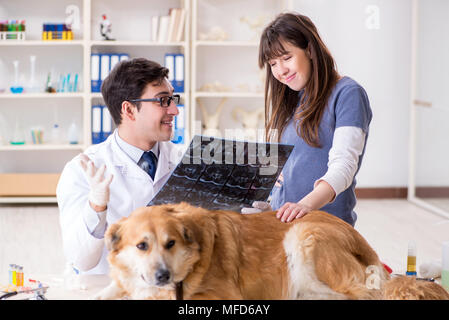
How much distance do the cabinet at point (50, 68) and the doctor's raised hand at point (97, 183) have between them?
3502mm

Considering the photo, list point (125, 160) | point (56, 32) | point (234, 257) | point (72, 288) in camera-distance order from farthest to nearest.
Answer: point (56, 32) → point (125, 160) → point (72, 288) → point (234, 257)

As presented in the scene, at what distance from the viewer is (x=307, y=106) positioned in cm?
142

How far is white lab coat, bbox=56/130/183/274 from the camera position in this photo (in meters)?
1.22

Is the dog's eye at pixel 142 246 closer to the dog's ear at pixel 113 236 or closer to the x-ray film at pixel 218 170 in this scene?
the dog's ear at pixel 113 236

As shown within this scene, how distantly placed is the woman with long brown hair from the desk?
1.64 feet

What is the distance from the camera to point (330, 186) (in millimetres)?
1226

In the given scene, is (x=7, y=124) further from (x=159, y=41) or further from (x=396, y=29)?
(x=396, y=29)

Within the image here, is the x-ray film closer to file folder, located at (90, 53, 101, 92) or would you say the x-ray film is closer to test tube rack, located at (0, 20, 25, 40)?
file folder, located at (90, 53, 101, 92)

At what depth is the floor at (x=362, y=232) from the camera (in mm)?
3217

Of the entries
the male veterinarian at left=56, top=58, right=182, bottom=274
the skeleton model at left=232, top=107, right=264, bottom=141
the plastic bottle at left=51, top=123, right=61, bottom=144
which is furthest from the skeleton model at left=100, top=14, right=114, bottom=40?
the male veterinarian at left=56, top=58, right=182, bottom=274

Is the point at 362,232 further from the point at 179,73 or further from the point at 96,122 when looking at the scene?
the point at 96,122

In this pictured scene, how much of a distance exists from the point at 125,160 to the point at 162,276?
0.44m

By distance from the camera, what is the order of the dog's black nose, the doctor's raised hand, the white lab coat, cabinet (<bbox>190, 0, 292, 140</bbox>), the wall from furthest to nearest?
1. the wall
2. cabinet (<bbox>190, 0, 292, 140</bbox>)
3. the white lab coat
4. the doctor's raised hand
5. the dog's black nose

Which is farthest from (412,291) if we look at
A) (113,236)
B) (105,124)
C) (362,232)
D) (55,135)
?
(55,135)
